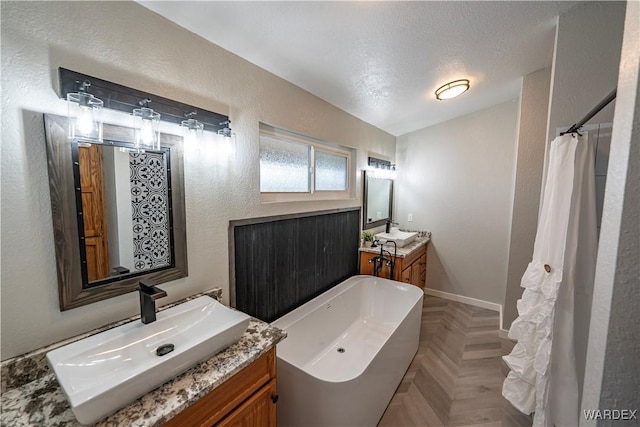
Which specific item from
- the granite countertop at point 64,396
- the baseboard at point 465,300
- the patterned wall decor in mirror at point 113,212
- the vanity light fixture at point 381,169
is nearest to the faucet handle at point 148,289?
the patterned wall decor in mirror at point 113,212

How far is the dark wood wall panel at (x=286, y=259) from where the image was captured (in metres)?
1.69

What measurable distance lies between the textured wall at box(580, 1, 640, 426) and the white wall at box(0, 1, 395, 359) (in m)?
1.59

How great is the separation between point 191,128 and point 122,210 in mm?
520

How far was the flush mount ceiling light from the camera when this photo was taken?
89.2 inches

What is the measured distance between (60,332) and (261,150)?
1490 mm

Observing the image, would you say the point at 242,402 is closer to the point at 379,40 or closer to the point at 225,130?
the point at 225,130

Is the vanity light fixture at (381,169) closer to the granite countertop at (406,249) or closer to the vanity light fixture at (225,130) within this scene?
the granite countertop at (406,249)

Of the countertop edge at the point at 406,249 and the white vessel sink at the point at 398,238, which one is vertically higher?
the white vessel sink at the point at 398,238

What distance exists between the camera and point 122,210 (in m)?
1.14

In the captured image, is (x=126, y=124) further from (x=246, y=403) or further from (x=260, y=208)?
(x=246, y=403)

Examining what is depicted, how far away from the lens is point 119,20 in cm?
106

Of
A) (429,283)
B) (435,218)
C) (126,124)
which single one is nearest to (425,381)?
(429,283)

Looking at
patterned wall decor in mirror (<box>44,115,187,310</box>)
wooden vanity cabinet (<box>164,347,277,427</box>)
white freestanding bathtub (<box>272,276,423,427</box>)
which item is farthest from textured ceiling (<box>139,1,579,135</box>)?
white freestanding bathtub (<box>272,276,423,427</box>)

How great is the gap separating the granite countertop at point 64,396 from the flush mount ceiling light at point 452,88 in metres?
2.66
